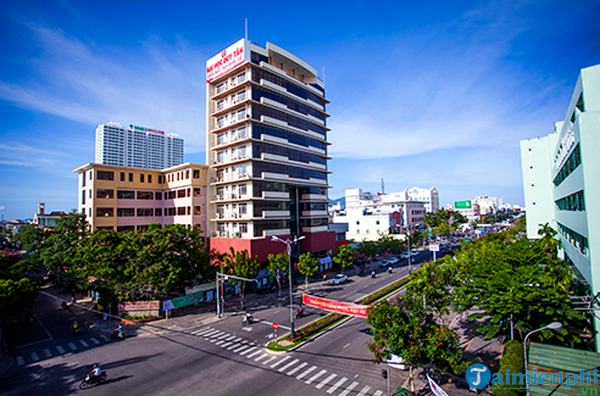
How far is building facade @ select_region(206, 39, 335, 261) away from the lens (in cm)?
4831

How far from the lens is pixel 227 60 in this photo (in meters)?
51.5

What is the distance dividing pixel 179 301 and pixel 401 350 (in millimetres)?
27998

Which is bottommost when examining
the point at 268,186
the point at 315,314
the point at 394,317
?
the point at 315,314

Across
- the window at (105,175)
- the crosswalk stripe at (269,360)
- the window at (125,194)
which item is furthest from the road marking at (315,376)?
the window at (105,175)

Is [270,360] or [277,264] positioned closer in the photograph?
[270,360]

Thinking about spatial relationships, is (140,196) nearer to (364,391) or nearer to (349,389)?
(349,389)

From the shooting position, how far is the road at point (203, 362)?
19.8 metres

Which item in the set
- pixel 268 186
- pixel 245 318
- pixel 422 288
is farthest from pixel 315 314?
pixel 268 186

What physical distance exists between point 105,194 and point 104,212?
3.29 metres

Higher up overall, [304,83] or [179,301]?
[304,83]

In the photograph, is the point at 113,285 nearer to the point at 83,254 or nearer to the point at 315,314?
the point at 83,254

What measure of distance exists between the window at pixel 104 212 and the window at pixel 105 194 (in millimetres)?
2211

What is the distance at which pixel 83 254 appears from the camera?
124 feet

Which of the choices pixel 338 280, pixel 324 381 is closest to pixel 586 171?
pixel 324 381
